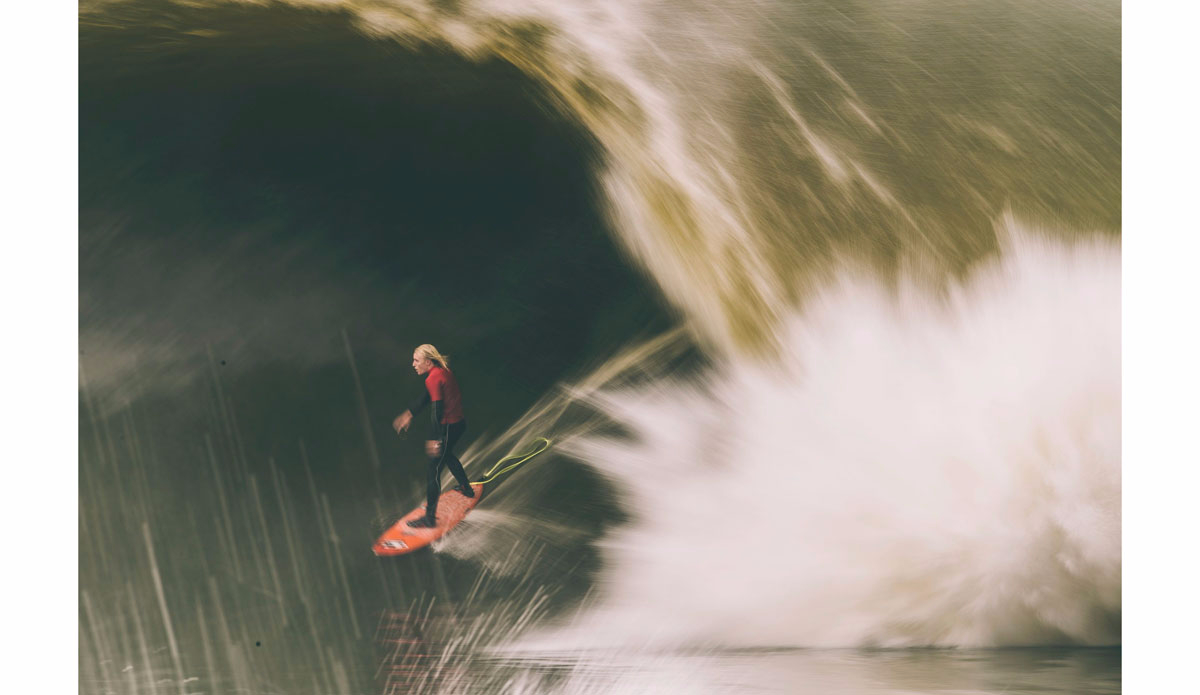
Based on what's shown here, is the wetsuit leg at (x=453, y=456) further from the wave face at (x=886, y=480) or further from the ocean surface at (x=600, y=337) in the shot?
the wave face at (x=886, y=480)

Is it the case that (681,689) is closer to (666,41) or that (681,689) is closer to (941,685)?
(941,685)

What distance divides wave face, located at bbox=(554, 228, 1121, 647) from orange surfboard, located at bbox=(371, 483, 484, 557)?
0.41 meters

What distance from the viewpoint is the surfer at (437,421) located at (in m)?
2.62

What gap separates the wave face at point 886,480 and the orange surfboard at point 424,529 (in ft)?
1.33

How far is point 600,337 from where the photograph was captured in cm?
264

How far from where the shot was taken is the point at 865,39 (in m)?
2.68

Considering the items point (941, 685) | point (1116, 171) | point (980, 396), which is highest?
point (1116, 171)

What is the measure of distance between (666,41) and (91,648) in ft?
8.26

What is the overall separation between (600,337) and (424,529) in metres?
0.78

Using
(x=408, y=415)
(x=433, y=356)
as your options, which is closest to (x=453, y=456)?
(x=408, y=415)

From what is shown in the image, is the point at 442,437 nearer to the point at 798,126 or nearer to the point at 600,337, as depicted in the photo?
the point at 600,337

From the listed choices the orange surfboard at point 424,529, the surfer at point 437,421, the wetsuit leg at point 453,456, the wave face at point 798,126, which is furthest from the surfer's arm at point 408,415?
the wave face at point 798,126

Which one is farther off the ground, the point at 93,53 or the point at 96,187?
the point at 93,53

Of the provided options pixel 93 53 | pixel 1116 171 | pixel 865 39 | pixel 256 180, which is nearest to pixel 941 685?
pixel 1116 171
